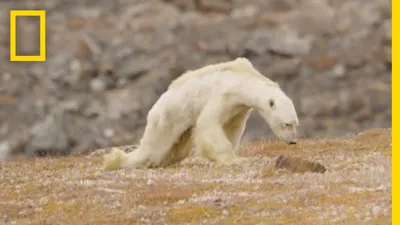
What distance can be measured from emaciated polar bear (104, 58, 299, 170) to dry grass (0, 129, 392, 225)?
0.49 metres

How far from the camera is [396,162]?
51.7ft

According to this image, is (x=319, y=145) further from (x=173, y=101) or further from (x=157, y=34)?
(x=157, y=34)

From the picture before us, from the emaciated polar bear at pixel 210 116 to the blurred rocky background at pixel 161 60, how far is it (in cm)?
4985

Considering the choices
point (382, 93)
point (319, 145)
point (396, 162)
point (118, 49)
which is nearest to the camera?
point (396, 162)

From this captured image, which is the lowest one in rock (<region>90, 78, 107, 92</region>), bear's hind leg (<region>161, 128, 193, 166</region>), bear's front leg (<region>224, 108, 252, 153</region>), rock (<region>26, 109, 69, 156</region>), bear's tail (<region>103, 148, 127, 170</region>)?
rock (<region>26, 109, 69, 156</region>)

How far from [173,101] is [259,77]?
2084mm

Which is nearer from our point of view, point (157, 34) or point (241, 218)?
point (241, 218)

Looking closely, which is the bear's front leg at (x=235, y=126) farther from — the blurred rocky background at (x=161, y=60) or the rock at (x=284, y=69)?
the rock at (x=284, y=69)

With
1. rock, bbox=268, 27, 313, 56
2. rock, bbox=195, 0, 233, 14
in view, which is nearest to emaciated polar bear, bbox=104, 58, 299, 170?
rock, bbox=268, 27, 313, 56

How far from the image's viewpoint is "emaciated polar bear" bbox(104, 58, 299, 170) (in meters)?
23.6

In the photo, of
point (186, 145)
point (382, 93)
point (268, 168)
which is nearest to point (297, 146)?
point (186, 145)

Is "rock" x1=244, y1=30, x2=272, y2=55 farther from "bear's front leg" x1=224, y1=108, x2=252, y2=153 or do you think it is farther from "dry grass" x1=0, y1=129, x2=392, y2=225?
"dry grass" x1=0, y1=129, x2=392, y2=225

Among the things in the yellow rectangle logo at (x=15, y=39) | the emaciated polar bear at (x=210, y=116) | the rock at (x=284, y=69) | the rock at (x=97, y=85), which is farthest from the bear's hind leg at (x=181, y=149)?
the rock at (x=97, y=85)

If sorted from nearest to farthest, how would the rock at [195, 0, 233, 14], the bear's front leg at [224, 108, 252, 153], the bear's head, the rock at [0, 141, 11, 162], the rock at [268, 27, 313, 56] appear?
the bear's head, the bear's front leg at [224, 108, 252, 153], the rock at [0, 141, 11, 162], the rock at [268, 27, 313, 56], the rock at [195, 0, 233, 14]
